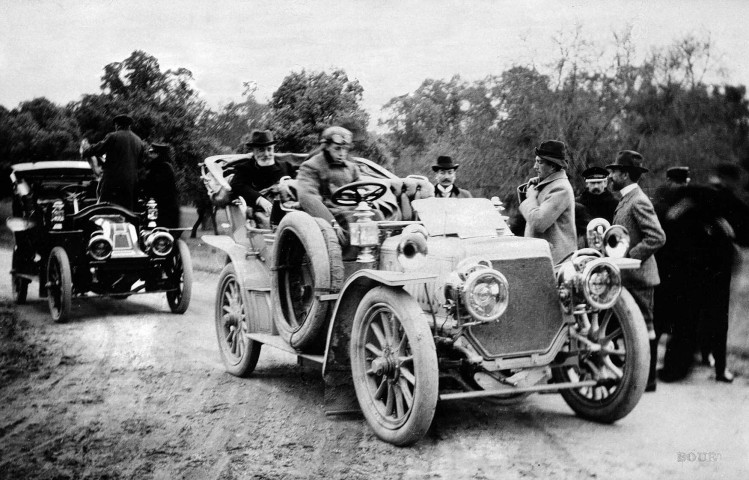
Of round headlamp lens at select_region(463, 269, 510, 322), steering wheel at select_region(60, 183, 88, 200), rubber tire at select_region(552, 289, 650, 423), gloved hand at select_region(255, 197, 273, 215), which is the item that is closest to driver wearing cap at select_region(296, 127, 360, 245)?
gloved hand at select_region(255, 197, 273, 215)

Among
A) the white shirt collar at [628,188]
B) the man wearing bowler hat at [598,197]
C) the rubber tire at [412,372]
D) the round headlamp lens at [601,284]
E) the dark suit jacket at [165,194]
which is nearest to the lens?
the rubber tire at [412,372]

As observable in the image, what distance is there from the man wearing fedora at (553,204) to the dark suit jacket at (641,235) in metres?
0.41

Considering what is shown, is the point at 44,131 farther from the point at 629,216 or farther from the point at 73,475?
the point at 629,216

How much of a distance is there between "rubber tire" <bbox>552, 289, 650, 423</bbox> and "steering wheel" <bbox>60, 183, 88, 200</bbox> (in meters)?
7.16

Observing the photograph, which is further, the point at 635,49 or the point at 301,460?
the point at 635,49

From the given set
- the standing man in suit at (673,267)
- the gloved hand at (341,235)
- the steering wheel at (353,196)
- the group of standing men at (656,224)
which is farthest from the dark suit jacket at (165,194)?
the standing man in suit at (673,267)

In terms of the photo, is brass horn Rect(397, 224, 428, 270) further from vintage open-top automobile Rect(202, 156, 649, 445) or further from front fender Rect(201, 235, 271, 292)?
front fender Rect(201, 235, 271, 292)

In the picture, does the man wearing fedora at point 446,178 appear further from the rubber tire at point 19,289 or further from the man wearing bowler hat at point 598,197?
the rubber tire at point 19,289

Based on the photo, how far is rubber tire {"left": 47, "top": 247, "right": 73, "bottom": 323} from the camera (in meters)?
8.24

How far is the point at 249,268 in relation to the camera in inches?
241

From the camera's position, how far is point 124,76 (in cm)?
468

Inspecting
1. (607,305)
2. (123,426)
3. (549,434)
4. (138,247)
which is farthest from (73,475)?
(138,247)

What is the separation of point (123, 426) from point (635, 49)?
462 cm

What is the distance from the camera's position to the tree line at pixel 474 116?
4793 mm
